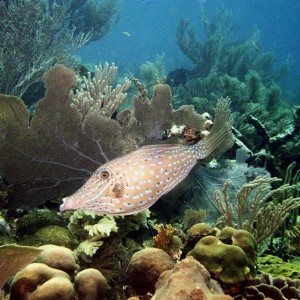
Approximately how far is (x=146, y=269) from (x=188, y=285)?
0.82m

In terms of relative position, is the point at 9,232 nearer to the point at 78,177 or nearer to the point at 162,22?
the point at 78,177

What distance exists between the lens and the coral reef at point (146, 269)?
307cm

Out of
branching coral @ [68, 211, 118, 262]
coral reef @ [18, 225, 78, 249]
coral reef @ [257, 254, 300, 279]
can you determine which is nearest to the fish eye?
branching coral @ [68, 211, 118, 262]

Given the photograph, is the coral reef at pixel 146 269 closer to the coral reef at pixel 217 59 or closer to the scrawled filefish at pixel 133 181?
the scrawled filefish at pixel 133 181

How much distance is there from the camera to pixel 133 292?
3.18 metres

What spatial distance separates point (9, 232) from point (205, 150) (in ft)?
8.92

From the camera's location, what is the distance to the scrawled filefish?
253 centimetres

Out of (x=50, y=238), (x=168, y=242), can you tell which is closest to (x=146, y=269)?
(x=168, y=242)

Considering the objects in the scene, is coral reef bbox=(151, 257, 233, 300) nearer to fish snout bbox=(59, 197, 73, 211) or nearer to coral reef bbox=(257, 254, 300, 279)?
fish snout bbox=(59, 197, 73, 211)

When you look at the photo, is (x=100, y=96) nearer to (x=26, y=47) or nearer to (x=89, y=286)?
(x=89, y=286)

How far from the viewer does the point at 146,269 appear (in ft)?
10.2

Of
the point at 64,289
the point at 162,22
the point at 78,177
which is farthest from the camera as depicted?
the point at 162,22

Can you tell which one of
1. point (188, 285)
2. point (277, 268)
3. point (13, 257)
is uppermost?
point (13, 257)

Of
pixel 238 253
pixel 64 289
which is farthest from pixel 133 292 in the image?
pixel 238 253
